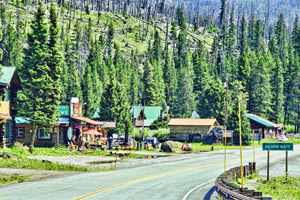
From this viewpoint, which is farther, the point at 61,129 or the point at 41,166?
the point at 61,129

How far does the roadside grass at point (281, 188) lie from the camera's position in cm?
2083

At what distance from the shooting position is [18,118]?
57.3 metres

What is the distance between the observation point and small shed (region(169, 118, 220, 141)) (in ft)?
265

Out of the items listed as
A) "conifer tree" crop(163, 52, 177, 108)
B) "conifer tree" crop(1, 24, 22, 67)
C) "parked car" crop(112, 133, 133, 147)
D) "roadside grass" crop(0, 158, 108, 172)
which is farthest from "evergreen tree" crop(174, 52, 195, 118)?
"roadside grass" crop(0, 158, 108, 172)

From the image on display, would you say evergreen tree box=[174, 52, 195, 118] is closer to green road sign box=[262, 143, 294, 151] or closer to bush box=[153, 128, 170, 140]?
bush box=[153, 128, 170, 140]

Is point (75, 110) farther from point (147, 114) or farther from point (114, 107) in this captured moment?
point (147, 114)

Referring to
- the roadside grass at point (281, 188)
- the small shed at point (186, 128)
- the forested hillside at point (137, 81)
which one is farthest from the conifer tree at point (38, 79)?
the small shed at point (186, 128)

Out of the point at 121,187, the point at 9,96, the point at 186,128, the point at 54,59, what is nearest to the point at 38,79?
the point at 54,59

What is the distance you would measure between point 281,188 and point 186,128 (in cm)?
5811

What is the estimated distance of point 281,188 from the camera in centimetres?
2370

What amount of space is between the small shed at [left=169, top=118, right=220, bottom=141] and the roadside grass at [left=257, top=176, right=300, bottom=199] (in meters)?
52.4

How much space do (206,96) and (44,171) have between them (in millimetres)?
76915

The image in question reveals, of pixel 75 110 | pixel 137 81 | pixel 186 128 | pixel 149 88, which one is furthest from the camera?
pixel 137 81

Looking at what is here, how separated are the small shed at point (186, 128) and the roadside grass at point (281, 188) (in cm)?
5241
